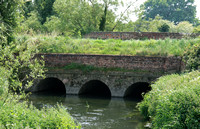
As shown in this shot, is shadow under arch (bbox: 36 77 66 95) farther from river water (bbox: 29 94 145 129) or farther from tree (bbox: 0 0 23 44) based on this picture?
tree (bbox: 0 0 23 44)

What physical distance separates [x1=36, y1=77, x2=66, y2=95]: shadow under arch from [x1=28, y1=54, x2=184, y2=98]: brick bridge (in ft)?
0.39

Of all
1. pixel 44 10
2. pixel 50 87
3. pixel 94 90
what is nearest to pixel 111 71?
pixel 94 90

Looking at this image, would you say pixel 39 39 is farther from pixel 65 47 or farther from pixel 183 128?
pixel 183 128

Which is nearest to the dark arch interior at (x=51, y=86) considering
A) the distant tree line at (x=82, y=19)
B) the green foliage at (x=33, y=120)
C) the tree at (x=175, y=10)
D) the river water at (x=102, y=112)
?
the river water at (x=102, y=112)

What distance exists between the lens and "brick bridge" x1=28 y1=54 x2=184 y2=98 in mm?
16703

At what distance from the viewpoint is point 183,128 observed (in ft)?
20.4

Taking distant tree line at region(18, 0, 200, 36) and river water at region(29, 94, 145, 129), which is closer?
river water at region(29, 94, 145, 129)

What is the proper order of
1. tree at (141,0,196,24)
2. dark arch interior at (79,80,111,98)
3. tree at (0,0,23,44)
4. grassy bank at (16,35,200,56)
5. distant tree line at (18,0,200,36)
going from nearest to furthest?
tree at (0,0,23,44) → grassy bank at (16,35,200,56) → dark arch interior at (79,80,111,98) → distant tree line at (18,0,200,36) → tree at (141,0,196,24)

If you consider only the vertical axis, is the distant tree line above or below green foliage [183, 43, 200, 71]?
above

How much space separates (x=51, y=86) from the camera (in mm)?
20734

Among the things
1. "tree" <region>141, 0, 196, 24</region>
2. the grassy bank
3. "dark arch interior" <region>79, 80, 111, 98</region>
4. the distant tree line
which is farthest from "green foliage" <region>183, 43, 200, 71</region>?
"tree" <region>141, 0, 196, 24</region>

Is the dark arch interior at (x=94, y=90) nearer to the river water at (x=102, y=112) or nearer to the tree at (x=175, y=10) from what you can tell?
the river water at (x=102, y=112)

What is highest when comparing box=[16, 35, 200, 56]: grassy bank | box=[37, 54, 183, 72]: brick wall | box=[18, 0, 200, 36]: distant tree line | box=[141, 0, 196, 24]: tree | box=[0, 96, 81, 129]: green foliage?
box=[141, 0, 196, 24]: tree

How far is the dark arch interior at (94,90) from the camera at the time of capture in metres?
18.4
